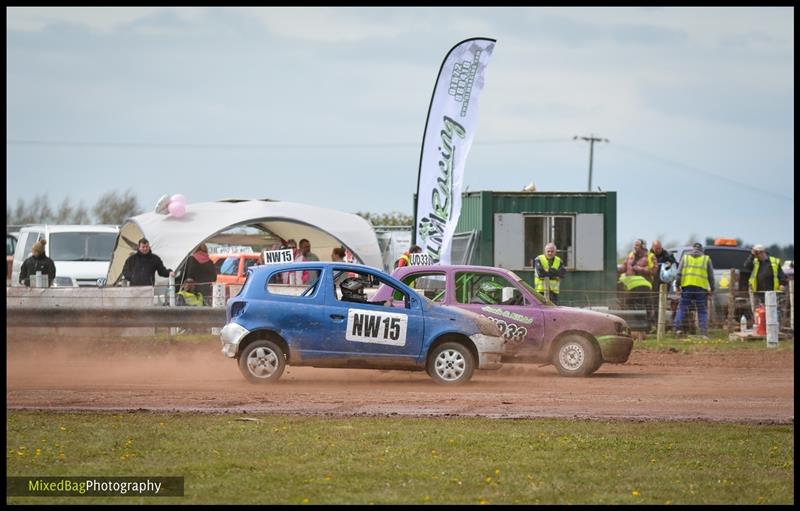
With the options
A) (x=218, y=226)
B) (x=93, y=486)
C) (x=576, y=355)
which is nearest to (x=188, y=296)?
(x=218, y=226)

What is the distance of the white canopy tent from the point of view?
88.4 ft

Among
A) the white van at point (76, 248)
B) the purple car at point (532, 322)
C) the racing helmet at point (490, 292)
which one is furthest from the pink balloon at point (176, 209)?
the racing helmet at point (490, 292)

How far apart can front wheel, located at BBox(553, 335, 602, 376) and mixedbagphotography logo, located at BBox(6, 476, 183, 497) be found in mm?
9533

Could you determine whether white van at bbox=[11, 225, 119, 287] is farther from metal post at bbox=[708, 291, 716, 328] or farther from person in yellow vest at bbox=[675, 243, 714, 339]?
metal post at bbox=[708, 291, 716, 328]

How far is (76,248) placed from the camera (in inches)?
Result: 1151

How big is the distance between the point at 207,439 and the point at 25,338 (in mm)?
10932

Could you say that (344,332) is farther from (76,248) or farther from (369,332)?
(76,248)

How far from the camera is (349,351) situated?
54.0 feet

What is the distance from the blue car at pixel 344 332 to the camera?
16359 mm

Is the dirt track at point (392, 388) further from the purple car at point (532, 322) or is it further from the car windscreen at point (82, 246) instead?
the car windscreen at point (82, 246)

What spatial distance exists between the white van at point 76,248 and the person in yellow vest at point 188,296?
509cm

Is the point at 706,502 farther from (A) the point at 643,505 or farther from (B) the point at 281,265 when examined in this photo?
(B) the point at 281,265

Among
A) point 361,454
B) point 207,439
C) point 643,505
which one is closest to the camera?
point 643,505

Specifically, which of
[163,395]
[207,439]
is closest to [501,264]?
[163,395]
